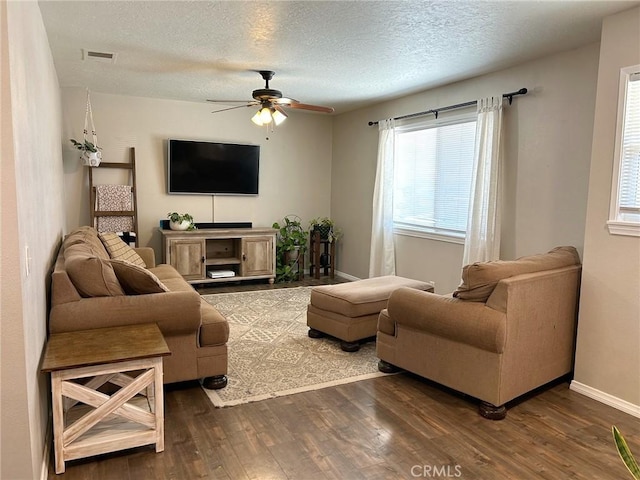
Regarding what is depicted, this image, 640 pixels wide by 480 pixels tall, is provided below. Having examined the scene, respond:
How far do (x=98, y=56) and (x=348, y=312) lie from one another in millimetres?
3212

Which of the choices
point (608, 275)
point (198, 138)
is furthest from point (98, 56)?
point (608, 275)

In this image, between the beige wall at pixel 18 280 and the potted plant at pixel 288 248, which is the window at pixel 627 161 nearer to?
the beige wall at pixel 18 280

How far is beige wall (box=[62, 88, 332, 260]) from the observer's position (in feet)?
18.9

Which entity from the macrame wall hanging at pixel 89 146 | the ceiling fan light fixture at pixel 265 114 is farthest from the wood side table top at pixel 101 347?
the macrame wall hanging at pixel 89 146

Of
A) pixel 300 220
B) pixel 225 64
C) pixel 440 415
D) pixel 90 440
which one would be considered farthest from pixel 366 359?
pixel 300 220

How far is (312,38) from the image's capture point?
3518 millimetres

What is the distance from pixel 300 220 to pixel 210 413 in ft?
15.7

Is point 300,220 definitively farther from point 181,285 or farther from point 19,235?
point 19,235

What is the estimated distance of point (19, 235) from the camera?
5.80ft

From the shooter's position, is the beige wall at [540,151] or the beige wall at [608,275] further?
the beige wall at [540,151]

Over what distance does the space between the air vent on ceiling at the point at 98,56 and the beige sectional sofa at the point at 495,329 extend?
3.29 meters

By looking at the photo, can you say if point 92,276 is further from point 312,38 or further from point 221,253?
point 221,253

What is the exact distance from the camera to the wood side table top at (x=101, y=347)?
214 centimetres

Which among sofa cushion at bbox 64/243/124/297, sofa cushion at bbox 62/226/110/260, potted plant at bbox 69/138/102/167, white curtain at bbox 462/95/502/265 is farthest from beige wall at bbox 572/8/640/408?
potted plant at bbox 69/138/102/167
